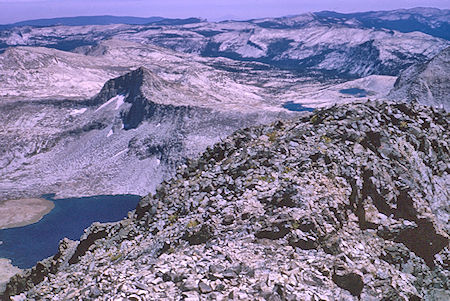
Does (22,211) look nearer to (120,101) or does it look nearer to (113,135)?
(113,135)

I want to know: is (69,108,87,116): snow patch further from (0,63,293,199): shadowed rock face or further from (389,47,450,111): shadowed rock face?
(389,47,450,111): shadowed rock face

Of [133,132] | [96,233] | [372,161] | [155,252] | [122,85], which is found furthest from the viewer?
[122,85]

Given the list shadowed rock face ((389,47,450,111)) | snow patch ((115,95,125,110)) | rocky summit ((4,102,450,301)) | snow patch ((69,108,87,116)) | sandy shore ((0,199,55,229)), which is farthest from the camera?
snow patch ((69,108,87,116))

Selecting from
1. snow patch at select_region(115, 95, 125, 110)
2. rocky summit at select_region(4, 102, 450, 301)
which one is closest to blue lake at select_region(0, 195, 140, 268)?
snow patch at select_region(115, 95, 125, 110)

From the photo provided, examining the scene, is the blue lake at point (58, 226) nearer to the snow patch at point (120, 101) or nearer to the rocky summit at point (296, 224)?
the snow patch at point (120, 101)

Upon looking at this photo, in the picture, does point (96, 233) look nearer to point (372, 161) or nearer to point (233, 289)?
point (233, 289)

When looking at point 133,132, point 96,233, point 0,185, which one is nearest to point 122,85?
point 133,132
